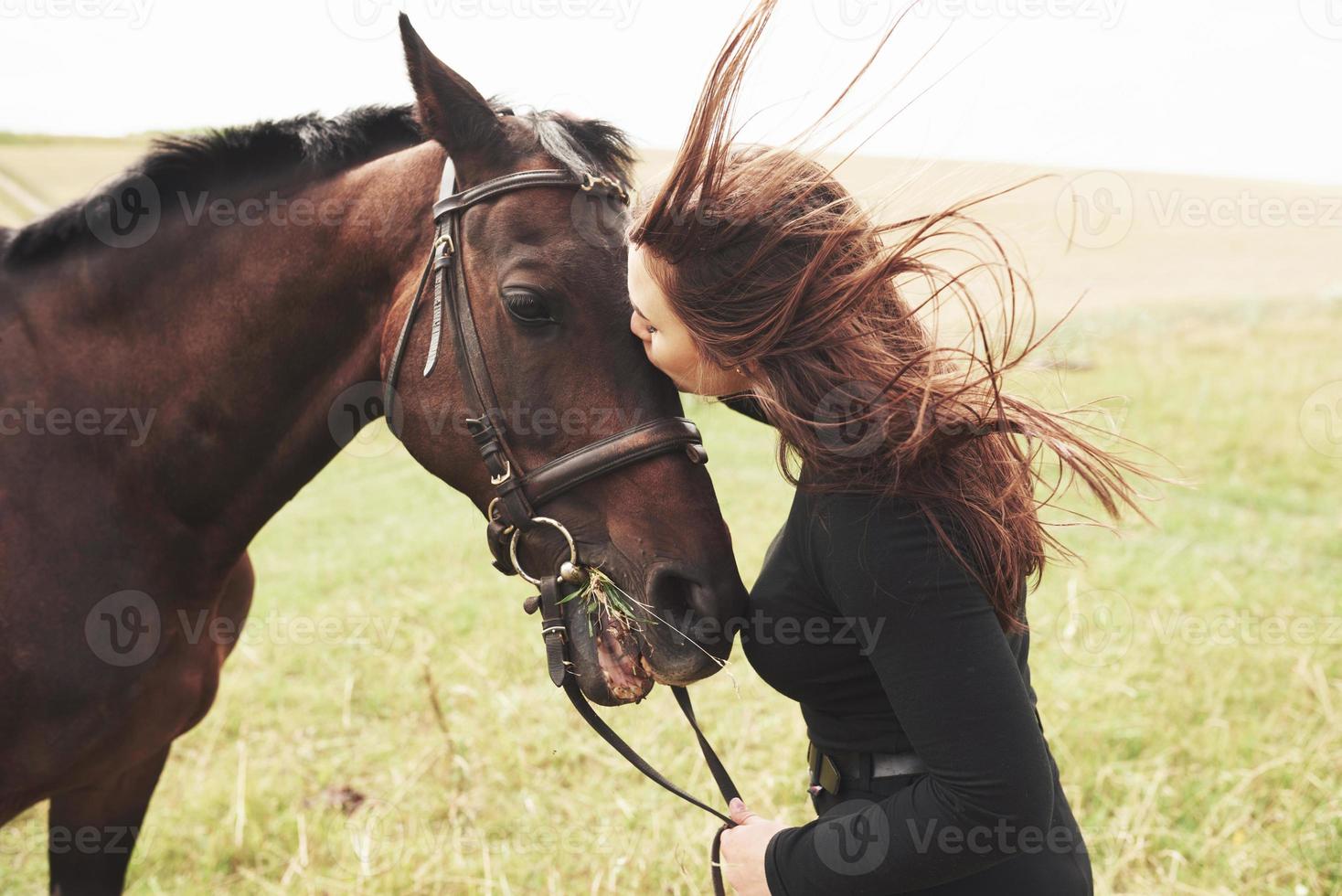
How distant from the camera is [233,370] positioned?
248 centimetres

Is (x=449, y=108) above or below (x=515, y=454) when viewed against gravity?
above

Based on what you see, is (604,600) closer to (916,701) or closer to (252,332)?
(916,701)

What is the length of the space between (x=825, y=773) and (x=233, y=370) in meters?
1.80

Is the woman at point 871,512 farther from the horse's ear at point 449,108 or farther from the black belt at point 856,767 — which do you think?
the horse's ear at point 449,108

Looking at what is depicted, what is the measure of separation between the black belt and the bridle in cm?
20

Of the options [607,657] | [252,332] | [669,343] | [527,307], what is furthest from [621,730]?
[669,343]

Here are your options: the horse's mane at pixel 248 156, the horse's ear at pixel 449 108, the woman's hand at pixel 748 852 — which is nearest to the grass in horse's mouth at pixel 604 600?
the woman's hand at pixel 748 852

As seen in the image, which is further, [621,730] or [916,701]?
[621,730]

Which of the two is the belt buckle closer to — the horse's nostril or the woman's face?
the horse's nostril

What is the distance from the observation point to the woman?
1.52 m

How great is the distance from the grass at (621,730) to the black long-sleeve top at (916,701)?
0.77m

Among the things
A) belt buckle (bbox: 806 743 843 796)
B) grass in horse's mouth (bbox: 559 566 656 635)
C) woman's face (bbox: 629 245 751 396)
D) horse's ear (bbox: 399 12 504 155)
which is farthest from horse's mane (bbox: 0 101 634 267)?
belt buckle (bbox: 806 743 843 796)

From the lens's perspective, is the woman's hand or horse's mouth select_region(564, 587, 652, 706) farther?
horse's mouth select_region(564, 587, 652, 706)

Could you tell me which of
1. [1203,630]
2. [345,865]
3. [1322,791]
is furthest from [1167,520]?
[345,865]
